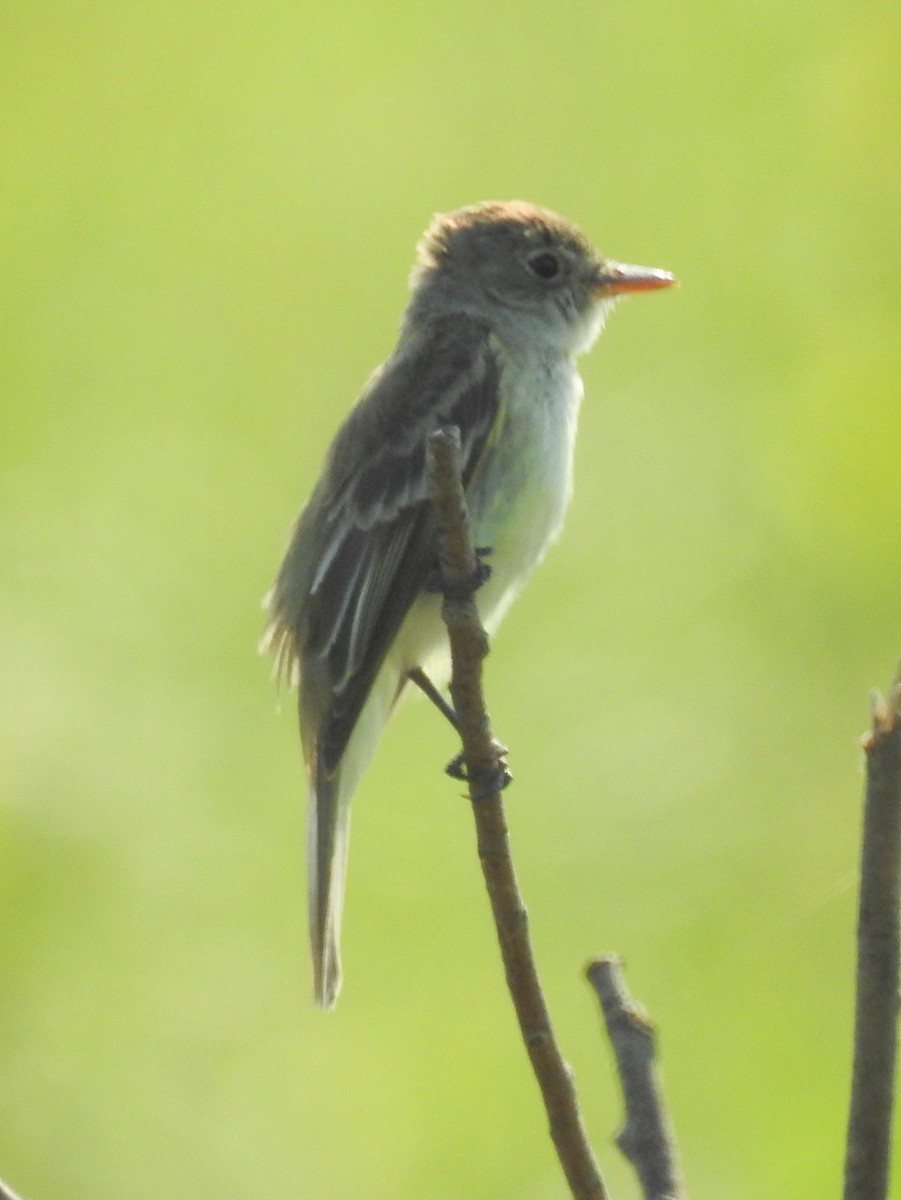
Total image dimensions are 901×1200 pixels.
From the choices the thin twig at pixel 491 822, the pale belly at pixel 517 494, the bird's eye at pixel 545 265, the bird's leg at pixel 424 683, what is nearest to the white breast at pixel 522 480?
the pale belly at pixel 517 494

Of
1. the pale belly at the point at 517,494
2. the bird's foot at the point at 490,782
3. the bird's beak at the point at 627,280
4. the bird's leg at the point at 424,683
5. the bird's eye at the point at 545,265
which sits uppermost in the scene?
the bird's eye at the point at 545,265

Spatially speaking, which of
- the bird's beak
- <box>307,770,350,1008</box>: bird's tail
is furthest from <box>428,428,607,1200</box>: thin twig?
the bird's beak

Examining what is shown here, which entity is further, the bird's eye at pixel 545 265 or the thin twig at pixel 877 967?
the bird's eye at pixel 545 265

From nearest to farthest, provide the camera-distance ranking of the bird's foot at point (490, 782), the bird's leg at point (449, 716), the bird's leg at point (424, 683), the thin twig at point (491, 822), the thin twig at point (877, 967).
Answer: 1. the thin twig at point (877, 967)
2. the thin twig at point (491, 822)
3. the bird's foot at point (490, 782)
4. the bird's leg at point (449, 716)
5. the bird's leg at point (424, 683)

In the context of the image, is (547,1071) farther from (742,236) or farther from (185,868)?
(742,236)

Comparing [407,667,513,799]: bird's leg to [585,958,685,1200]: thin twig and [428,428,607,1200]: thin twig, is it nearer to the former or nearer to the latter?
[428,428,607,1200]: thin twig

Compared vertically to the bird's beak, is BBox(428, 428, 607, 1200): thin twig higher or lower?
lower

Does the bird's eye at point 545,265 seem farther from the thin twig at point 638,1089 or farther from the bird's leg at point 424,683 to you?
the thin twig at point 638,1089

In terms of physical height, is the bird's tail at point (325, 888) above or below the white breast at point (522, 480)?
below
